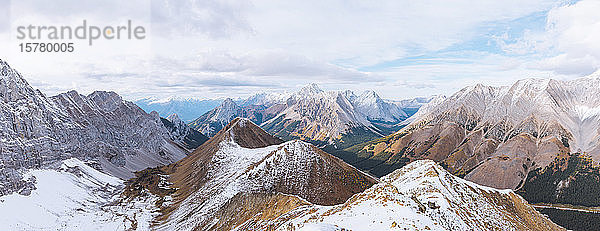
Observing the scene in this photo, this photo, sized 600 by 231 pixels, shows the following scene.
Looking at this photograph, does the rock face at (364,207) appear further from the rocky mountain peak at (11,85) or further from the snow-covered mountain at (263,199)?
the rocky mountain peak at (11,85)

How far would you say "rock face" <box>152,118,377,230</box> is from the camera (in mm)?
104812

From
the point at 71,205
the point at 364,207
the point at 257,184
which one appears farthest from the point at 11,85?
the point at 364,207

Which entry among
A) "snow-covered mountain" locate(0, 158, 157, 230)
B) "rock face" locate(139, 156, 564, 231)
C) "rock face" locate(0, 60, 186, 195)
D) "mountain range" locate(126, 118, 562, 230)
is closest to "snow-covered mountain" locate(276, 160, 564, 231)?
"rock face" locate(139, 156, 564, 231)

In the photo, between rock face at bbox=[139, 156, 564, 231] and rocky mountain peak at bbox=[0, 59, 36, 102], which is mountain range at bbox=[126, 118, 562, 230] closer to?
rock face at bbox=[139, 156, 564, 231]

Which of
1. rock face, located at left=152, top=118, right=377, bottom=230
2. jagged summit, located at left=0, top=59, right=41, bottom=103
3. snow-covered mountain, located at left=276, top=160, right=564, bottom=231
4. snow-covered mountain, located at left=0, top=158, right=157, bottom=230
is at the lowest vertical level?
snow-covered mountain, located at left=0, top=158, right=157, bottom=230

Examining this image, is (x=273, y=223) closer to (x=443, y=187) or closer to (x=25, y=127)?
(x=443, y=187)

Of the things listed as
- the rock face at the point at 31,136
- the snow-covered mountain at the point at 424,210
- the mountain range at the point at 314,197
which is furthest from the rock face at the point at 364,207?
the rock face at the point at 31,136

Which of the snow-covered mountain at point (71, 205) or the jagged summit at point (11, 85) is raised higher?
the jagged summit at point (11, 85)

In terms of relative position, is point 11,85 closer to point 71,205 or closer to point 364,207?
point 71,205

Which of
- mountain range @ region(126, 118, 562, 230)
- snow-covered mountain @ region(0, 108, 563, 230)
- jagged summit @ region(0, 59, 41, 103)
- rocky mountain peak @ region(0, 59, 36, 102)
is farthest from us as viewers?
jagged summit @ region(0, 59, 41, 103)

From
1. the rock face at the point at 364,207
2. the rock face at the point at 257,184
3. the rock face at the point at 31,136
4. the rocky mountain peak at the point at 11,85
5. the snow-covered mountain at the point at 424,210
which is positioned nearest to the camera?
the snow-covered mountain at the point at 424,210

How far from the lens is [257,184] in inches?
4417

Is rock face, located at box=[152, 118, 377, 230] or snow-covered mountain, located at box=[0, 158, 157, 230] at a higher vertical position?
rock face, located at box=[152, 118, 377, 230]

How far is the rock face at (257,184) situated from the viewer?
A: 344 ft
